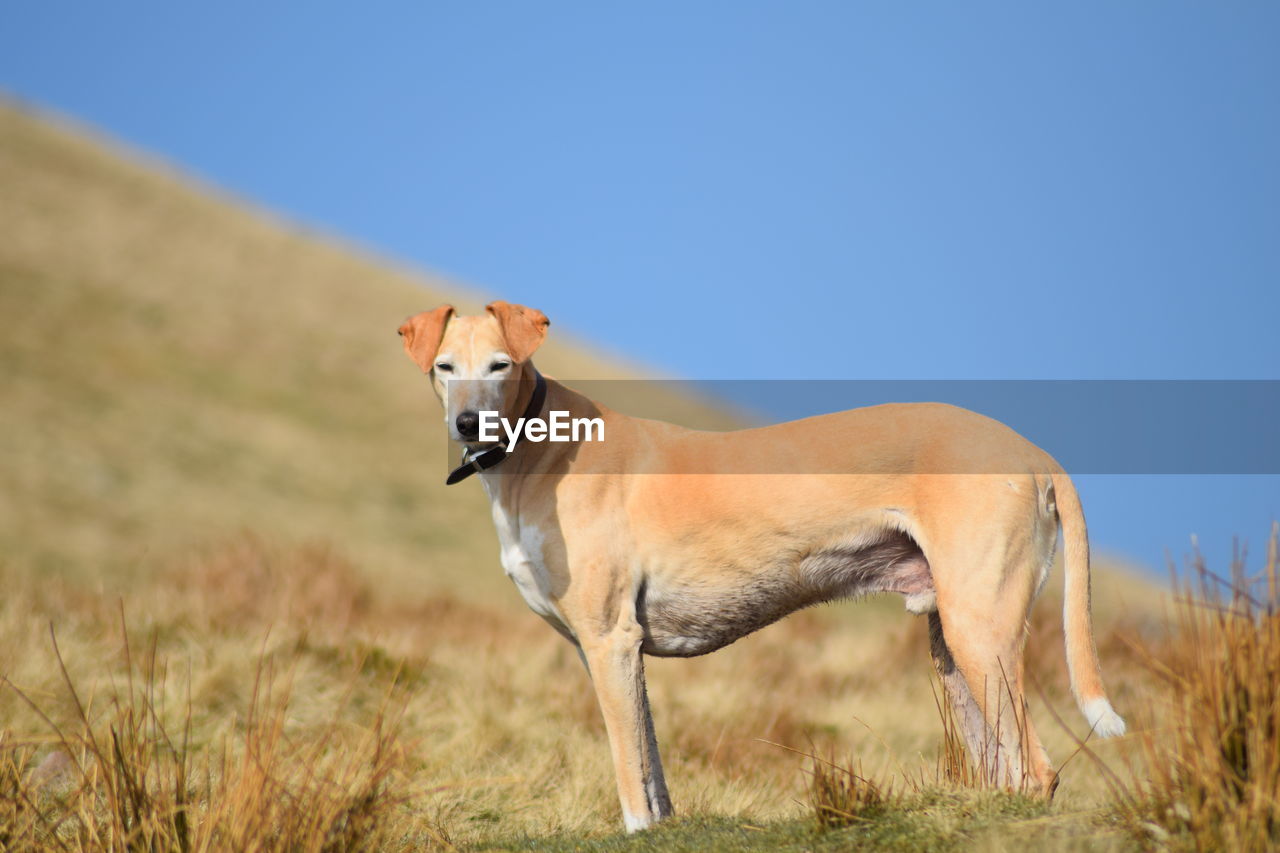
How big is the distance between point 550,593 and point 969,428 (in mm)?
2140

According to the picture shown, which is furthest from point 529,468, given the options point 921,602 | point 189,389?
point 189,389

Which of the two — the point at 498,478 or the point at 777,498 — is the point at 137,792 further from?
the point at 777,498

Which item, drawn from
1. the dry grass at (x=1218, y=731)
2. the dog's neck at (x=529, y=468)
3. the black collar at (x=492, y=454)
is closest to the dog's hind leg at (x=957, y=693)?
the dry grass at (x=1218, y=731)

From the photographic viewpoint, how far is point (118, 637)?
8.56m

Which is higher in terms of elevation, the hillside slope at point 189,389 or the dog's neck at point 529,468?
the hillside slope at point 189,389

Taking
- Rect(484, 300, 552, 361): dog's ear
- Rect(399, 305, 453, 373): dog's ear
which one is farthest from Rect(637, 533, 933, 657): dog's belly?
Rect(399, 305, 453, 373): dog's ear

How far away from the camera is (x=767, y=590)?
5.24 metres

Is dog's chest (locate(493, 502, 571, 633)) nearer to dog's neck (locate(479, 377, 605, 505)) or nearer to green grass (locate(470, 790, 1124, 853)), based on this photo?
dog's neck (locate(479, 377, 605, 505))

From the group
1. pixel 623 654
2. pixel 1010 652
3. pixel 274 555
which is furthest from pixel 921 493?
pixel 274 555

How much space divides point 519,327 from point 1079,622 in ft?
9.44

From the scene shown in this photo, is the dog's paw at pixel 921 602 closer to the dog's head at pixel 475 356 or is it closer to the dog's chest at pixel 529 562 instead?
the dog's chest at pixel 529 562

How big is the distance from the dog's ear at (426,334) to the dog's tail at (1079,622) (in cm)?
301

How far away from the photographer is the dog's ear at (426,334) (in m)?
5.26

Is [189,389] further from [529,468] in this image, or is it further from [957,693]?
[957,693]
